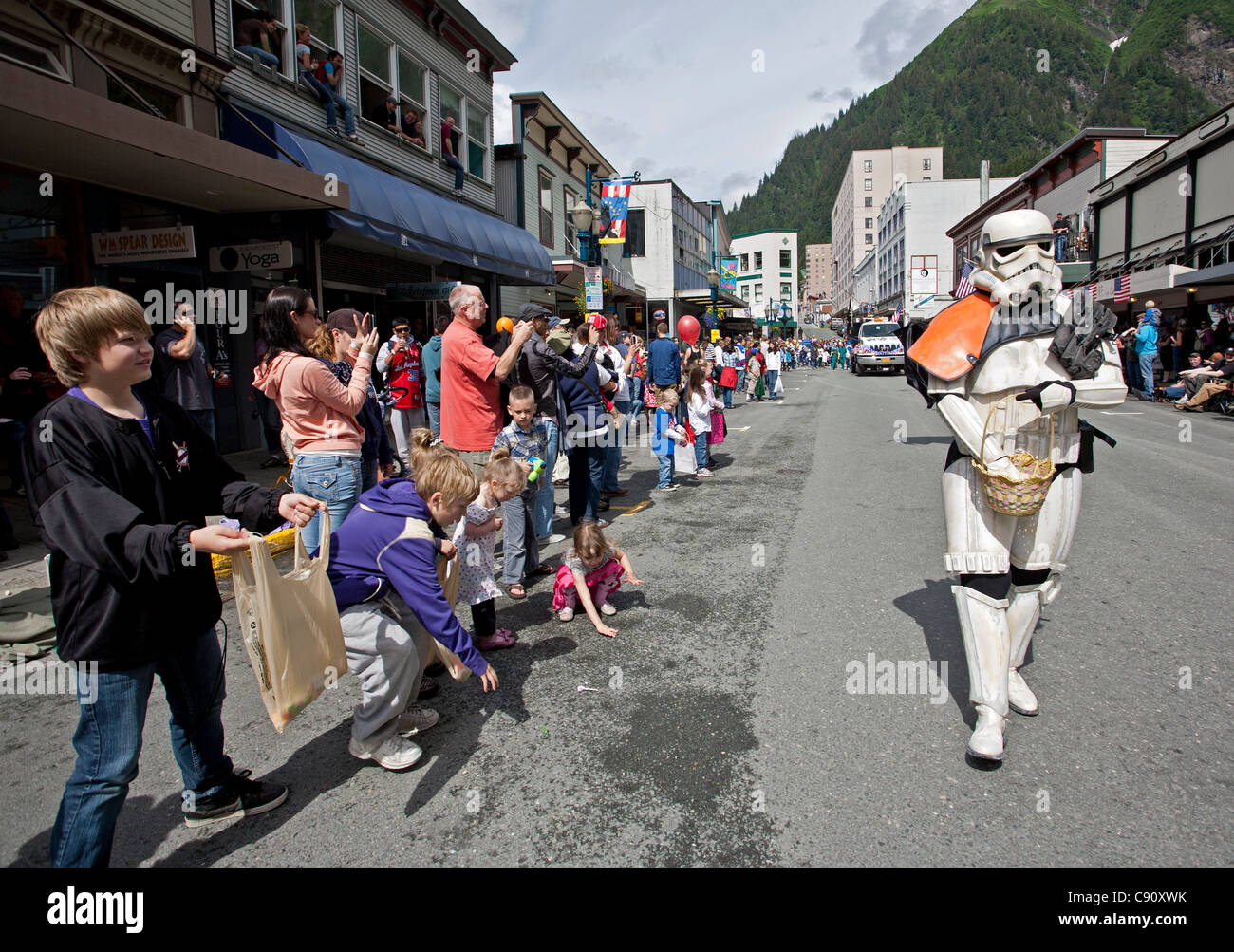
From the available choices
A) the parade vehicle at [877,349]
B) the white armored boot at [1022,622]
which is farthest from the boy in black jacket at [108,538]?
the parade vehicle at [877,349]

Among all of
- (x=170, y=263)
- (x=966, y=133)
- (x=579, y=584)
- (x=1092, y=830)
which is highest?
(x=966, y=133)

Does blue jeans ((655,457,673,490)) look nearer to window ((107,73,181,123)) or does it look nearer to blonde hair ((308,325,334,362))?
blonde hair ((308,325,334,362))

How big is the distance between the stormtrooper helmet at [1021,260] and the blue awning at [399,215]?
9.13 meters

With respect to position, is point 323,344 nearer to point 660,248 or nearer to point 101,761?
point 101,761

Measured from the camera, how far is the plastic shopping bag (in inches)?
87.5

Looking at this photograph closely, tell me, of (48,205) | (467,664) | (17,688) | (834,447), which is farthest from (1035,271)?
(48,205)

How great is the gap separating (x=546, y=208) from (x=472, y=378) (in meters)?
19.3

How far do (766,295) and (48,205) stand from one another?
4432 inches

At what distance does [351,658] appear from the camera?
284 cm

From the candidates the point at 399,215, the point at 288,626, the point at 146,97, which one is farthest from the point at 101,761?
the point at 399,215

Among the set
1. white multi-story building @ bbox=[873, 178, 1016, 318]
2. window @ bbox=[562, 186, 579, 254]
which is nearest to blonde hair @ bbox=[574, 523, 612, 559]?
window @ bbox=[562, 186, 579, 254]

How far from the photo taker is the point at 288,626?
7.72 feet

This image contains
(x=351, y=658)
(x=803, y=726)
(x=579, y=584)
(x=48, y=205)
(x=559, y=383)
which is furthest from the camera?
(x=48, y=205)

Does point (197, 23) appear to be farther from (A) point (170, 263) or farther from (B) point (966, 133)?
(B) point (966, 133)
